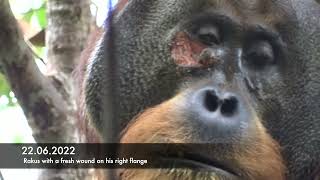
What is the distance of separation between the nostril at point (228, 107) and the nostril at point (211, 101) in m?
0.02

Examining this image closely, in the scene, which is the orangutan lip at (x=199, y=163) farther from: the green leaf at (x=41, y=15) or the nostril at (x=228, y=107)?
the green leaf at (x=41, y=15)

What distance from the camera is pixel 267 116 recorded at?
2.22 m

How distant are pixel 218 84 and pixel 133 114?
0.37 meters

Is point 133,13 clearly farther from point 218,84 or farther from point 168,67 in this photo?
point 218,84

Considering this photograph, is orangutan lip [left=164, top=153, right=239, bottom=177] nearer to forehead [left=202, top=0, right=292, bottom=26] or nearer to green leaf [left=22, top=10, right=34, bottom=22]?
forehead [left=202, top=0, right=292, bottom=26]

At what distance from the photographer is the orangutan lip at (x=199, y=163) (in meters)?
1.90

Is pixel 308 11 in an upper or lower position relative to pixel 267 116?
upper

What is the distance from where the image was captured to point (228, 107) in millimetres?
1922

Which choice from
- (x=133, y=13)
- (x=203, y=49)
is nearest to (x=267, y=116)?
(x=203, y=49)

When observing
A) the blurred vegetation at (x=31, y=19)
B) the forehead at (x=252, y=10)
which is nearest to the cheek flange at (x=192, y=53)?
the forehead at (x=252, y=10)

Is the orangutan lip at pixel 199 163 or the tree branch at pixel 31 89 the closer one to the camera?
the orangutan lip at pixel 199 163

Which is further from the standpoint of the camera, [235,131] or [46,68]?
[46,68]

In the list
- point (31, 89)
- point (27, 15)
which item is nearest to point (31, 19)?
point (27, 15)

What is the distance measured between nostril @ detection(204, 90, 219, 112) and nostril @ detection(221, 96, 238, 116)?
18mm
